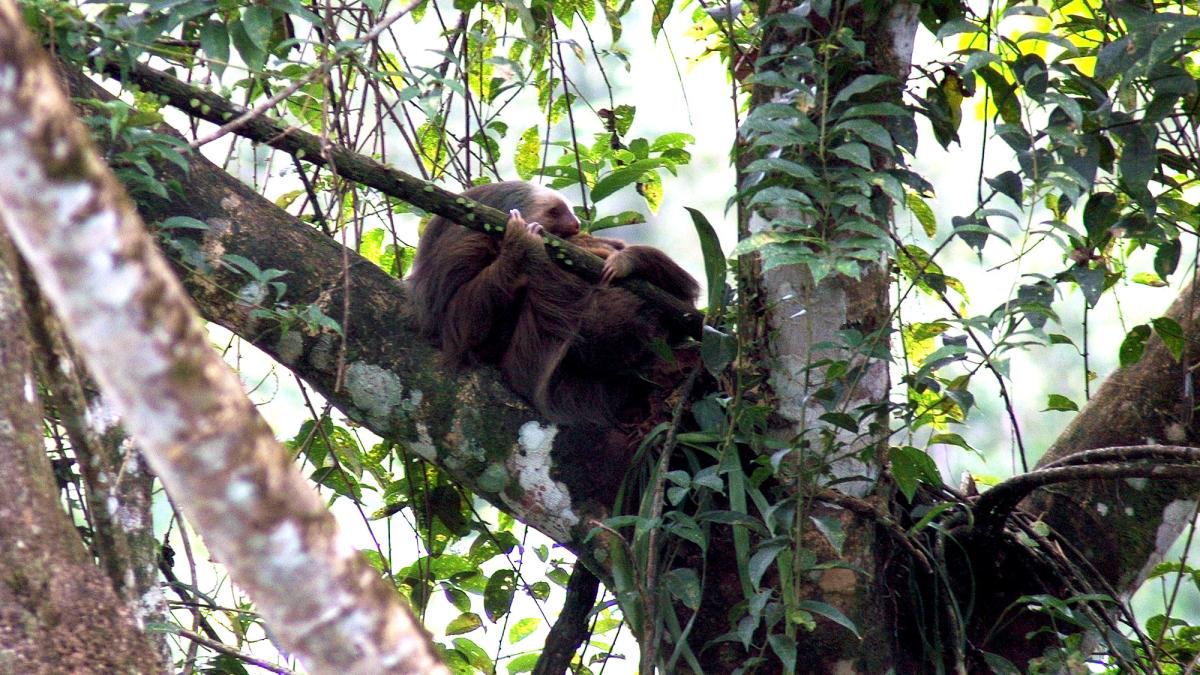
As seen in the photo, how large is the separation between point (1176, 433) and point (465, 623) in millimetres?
1915

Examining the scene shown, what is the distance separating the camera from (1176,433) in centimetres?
276

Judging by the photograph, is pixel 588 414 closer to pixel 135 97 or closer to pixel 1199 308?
pixel 135 97

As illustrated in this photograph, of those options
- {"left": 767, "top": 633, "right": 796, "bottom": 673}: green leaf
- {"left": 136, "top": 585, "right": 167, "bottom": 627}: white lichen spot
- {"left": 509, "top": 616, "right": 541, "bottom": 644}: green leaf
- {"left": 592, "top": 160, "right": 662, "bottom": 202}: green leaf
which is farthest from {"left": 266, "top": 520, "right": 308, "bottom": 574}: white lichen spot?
{"left": 509, "top": 616, "right": 541, "bottom": 644}: green leaf

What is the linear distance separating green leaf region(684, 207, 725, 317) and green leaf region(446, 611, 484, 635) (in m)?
1.27

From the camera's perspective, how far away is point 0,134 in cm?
98

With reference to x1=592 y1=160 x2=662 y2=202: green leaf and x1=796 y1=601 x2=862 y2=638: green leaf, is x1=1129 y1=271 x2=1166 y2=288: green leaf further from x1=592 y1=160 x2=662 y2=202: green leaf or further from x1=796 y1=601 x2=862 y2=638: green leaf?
x1=592 y1=160 x2=662 y2=202: green leaf

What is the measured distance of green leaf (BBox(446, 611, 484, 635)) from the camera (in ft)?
10.7

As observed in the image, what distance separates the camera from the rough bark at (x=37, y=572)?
1.48 m

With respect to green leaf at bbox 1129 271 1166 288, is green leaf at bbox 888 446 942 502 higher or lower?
lower

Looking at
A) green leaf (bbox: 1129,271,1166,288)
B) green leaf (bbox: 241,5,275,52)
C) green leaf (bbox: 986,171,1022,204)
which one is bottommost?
green leaf (bbox: 1129,271,1166,288)

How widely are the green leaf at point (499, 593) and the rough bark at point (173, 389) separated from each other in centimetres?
210

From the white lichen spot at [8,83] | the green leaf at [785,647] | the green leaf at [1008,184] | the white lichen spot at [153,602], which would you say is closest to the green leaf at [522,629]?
the green leaf at [785,647]

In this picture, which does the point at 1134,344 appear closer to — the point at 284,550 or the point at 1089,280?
the point at 1089,280

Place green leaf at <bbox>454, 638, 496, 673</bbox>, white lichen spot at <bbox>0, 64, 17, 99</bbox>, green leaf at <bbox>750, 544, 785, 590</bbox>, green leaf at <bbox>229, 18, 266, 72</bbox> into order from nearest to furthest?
white lichen spot at <bbox>0, 64, 17, 99</bbox> → green leaf at <bbox>750, 544, 785, 590</bbox> → green leaf at <bbox>229, 18, 266, 72</bbox> → green leaf at <bbox>454, 638, 496, 673</bbox>
